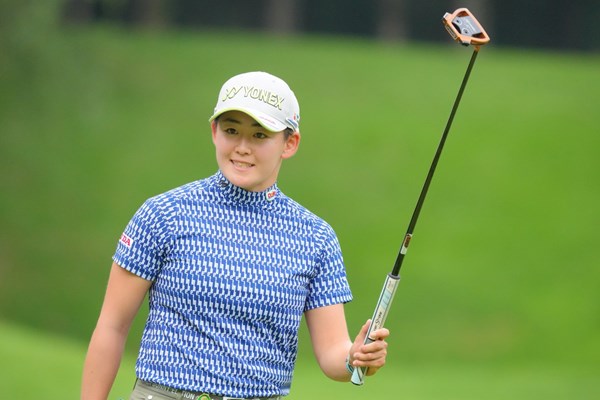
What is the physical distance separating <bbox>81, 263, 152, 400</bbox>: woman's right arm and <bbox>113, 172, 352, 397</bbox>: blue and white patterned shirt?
6cm

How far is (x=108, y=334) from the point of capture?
354 cm

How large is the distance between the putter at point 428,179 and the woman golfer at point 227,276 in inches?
1.8

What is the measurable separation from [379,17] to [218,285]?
27001mm

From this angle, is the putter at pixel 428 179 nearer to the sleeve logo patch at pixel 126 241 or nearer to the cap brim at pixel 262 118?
the cap brim at pixel 262 118

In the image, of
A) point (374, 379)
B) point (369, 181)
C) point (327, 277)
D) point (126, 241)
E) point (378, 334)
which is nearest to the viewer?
point (378, 334)

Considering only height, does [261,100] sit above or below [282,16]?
below

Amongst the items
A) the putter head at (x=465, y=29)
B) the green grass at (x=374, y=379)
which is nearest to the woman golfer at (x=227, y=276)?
the putter head at (x=465, y=29)

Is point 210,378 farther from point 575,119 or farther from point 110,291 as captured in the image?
point 575,119

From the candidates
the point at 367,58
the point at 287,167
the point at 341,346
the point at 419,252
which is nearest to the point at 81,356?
the point at 419,252

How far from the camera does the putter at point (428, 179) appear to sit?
3.42m

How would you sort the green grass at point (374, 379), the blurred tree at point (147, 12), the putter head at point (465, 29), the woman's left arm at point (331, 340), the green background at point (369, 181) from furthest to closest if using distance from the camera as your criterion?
the blurred tree at point (147, 12)
the green background at point (369, 181)
the green grass at point (374, 379)
the woman's left arm at point (331, 340)
the putter head at point (465, 29)

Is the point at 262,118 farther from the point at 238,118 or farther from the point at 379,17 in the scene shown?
the point at 379,17

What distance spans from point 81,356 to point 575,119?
13018 mm

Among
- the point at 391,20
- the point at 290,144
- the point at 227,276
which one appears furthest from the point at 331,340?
the point at 391,20
